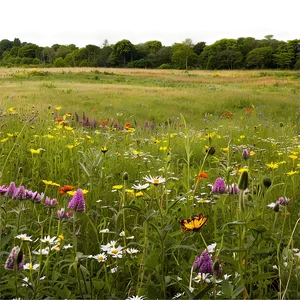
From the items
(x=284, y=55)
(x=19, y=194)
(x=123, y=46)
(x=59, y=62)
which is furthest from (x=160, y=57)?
(x=19, y=194)

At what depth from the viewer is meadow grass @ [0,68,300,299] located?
1148mm

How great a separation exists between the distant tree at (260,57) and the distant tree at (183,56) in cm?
611

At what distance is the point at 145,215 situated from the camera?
1161 millimetres

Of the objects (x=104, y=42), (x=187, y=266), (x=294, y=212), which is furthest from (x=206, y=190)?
(x=104, y=42)

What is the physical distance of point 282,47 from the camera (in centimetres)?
3494

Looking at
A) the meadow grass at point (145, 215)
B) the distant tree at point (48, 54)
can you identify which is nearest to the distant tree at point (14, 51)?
the distant tree at point (48, 54)

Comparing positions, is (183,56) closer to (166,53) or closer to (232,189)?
(166,53)

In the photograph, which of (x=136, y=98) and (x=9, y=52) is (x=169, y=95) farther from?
(x=9, y=52)

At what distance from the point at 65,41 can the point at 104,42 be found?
170 inches

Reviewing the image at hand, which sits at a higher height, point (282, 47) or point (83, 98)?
point (282, 47)

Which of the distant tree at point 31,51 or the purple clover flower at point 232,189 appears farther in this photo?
the distant tree at point 31,51

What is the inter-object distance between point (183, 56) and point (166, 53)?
1771 millimetres

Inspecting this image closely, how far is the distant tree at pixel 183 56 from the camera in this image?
131ft

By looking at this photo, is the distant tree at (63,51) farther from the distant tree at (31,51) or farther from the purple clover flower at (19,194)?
the purple clover flower at (19,194)
